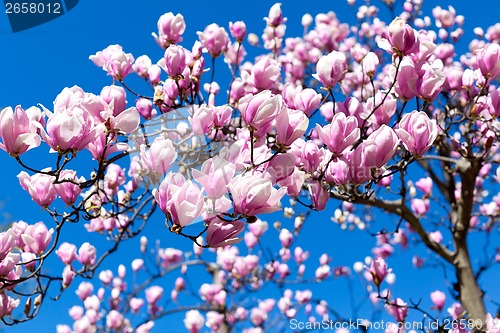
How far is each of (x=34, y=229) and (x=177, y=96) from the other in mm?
929

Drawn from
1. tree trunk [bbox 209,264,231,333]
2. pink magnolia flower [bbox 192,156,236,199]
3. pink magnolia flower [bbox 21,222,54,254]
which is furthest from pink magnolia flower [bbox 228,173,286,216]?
tree trunk [bbox 209,264,231,333]

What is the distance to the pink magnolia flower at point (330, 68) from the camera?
6.57 ft

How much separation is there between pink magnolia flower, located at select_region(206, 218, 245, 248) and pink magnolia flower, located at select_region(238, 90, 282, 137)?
1.02 ft

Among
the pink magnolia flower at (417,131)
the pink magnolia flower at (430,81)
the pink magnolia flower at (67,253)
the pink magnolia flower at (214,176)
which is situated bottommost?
the pink magnolia flower at (214,176)

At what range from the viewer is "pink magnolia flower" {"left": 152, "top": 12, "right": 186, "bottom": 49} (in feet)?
8.22

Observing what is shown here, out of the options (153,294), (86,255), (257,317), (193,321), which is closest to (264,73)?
(86,255)

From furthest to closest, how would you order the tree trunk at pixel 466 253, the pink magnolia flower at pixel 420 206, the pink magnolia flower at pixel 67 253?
1. the pink magnolia flower at pixel 420 206
2. the tree trunk at pixel 466 253
3. the pink magnolia flower at pixel 67 253

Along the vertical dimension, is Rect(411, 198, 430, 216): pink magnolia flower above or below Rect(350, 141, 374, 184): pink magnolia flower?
above

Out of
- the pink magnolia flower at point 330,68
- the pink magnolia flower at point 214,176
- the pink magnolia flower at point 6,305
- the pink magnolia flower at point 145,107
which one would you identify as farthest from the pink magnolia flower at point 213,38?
the pink magnolia flower at point 6,305

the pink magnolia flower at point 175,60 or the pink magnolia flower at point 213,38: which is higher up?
the pink magnolia flower at point 213,38

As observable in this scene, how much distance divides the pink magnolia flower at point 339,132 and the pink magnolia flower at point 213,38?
1.19m

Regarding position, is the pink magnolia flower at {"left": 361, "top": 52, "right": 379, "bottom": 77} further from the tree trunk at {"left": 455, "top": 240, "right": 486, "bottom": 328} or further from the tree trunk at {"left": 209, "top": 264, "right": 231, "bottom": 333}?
the tree trunk at {"left": 209, "top": 264, "right": 231, "bottom": 333}

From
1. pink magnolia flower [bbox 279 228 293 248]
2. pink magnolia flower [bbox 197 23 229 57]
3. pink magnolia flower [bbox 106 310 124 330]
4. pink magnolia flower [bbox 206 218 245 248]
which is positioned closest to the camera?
pink magnolia flower [bbox 206 218 245 248]

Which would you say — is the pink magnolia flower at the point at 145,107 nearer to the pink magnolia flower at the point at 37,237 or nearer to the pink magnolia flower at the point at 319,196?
the pink magnolia flower at the point at 37,237
